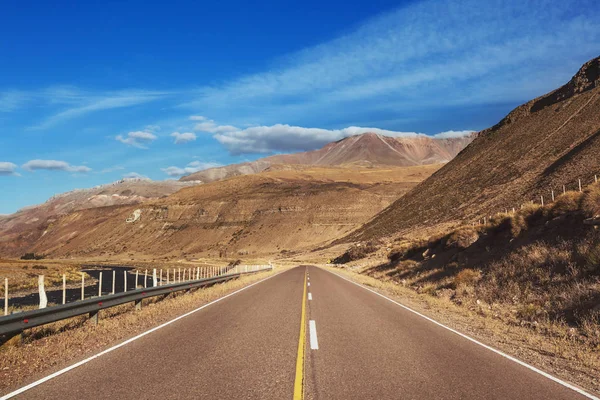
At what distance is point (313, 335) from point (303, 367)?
2603 millimetres

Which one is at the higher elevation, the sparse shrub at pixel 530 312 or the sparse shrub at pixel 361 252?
the sparse shrub at pixel 361 252

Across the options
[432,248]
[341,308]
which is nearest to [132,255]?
[432,248]

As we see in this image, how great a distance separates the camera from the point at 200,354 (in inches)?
288

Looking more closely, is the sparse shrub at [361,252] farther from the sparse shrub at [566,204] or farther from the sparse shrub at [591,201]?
the sparse shrub at [591,201]

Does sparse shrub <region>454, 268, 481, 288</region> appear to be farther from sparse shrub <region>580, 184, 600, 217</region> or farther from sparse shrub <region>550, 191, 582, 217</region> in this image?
sparse shrub <region>580, 184, 600, 217</region>

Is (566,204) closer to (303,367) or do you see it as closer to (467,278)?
(467,278)

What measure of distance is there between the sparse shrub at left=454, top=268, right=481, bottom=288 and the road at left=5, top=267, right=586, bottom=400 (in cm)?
793

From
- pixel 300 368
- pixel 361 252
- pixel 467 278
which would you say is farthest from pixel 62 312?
pixel 361 252

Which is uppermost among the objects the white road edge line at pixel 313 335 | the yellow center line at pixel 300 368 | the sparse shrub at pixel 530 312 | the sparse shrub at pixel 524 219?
the sparse shrub at pixel 524 219

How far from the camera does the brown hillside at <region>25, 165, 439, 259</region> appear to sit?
359ft

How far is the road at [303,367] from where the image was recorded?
539 cm

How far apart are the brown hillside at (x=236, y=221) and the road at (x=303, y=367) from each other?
9094 centimetres

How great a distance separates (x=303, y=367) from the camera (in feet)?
21.3

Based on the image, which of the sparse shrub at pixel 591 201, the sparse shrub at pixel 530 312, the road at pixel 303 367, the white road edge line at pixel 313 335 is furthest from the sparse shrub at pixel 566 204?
the white road edge line at pixel 313 335
